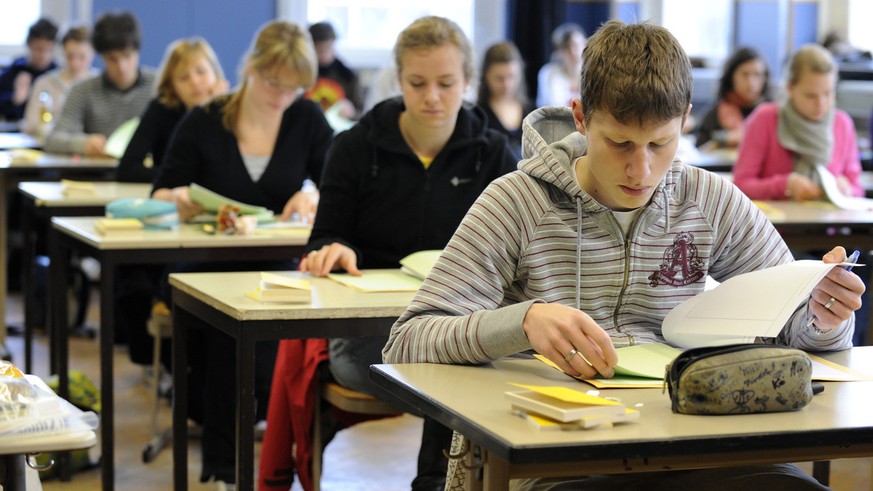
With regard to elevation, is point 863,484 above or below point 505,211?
below

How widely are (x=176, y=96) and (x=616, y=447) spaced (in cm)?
345

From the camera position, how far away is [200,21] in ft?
29.1

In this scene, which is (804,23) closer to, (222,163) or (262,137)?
(262,137)

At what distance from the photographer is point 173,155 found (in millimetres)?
3631

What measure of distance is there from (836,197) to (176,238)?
2226 millimetres

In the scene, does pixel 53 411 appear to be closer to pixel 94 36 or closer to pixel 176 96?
pixel 176 96

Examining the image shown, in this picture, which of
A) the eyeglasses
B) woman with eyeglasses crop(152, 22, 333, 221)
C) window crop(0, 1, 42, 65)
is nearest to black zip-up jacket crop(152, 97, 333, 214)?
woman with eyeglasses crop(152, 22, 333, 221)

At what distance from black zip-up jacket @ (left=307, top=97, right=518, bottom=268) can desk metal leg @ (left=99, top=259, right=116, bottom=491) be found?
0.54 m

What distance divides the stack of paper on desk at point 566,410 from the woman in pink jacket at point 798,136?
10.4 ft

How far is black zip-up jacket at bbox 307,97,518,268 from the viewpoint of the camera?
113 inches

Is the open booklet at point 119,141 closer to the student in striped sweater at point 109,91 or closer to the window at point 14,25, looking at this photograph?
the student in striped sweater at point 109,91

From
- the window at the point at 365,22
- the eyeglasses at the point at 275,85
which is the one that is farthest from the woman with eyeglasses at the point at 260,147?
the window at the point at 365,22

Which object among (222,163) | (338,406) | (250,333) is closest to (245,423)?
(250,333)

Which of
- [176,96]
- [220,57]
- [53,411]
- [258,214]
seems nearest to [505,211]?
[53,411]
